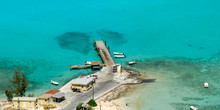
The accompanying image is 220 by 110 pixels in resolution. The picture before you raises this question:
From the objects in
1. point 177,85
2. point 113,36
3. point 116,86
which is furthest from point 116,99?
point 113,36

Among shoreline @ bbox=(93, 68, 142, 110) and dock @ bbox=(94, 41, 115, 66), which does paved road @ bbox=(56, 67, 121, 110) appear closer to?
shoreline @ bbox=(93, 68, 142, 110)

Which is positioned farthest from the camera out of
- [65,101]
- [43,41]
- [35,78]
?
[43,41]

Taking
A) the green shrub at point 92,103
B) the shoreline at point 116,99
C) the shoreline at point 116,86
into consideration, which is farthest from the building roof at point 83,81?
the green shrub at point 92,103

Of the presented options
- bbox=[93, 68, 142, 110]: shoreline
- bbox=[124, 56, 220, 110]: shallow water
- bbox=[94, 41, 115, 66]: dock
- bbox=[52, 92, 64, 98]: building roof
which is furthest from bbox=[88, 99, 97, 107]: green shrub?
bbox=[94, 41, 115, 66]: dock

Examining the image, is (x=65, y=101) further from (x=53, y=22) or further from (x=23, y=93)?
(x=53, y=22)

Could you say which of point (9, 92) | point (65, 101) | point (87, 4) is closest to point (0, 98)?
point (9, 92)

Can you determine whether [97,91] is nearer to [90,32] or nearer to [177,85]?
[177,85]

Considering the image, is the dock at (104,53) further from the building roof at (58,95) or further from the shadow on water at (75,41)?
the building roof at (58,95)
